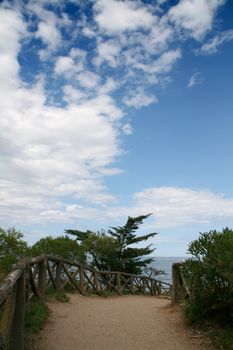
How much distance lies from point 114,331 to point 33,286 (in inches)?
86.8

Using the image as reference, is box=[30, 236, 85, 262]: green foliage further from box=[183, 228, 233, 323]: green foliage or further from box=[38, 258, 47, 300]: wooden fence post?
box=[183, 228, 233, 323]: green foliage

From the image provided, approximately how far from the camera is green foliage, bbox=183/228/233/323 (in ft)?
21.5

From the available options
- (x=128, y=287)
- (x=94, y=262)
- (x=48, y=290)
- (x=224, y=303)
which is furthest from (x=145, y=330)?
(x=94, y=262)

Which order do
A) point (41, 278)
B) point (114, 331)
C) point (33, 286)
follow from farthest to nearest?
point (41, 278) < point (33, 286) < point (114, 331)

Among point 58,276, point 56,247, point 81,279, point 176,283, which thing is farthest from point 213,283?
point 56,247

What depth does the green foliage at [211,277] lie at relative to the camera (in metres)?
6.54

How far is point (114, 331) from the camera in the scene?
24.1 feet

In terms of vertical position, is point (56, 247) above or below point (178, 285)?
above

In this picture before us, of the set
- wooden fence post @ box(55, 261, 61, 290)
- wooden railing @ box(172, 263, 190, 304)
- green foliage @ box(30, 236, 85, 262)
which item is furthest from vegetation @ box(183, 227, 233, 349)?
green foliage @ box(30, 236, 85, 262)

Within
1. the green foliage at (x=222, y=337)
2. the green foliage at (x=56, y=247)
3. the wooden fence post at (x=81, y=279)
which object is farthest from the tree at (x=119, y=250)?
the green foliage at (x=222, y=337)

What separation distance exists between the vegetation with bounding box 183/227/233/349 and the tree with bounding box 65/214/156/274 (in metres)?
22.0

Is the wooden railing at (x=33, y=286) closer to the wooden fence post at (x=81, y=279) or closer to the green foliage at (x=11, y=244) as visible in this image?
the wooden fence post at (x=81, y=279)

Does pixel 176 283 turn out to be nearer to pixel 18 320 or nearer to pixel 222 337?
pixel 222 337

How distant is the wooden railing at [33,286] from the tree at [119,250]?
782cm
